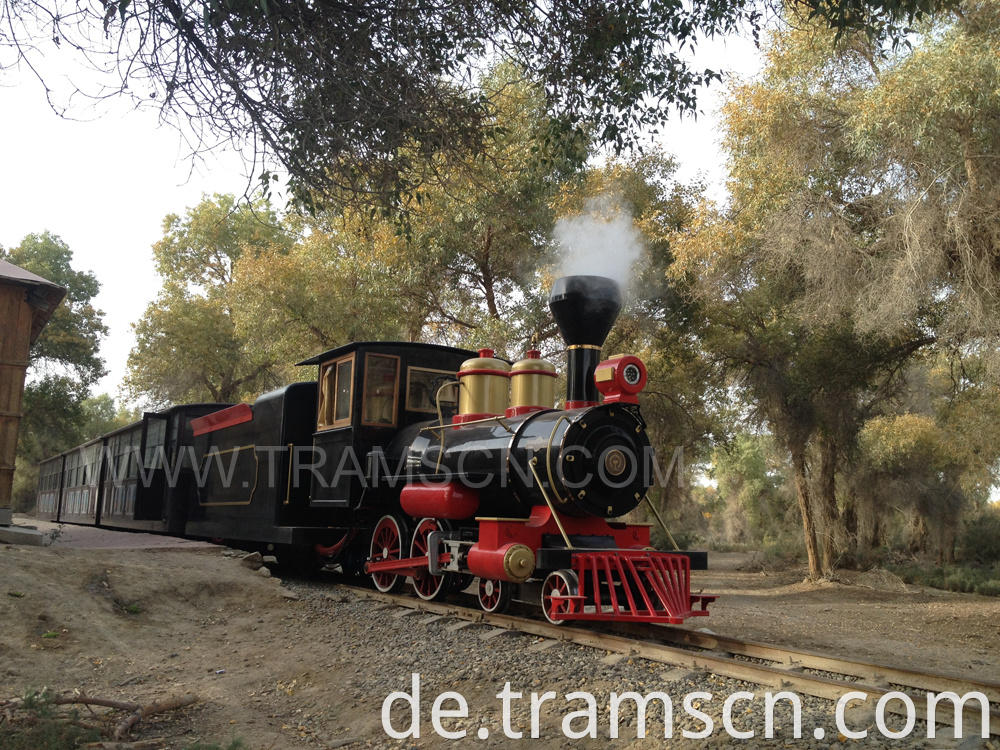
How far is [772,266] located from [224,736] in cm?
991

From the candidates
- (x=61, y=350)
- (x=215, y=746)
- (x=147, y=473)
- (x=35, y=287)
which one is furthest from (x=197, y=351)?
(x=215, y=746)

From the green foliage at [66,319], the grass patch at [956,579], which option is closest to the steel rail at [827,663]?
the grass patch at [956,579]

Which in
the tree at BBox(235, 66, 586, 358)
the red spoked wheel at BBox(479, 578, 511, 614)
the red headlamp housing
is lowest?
the red spoked wheel at BBox(479, 578, 511, 614)

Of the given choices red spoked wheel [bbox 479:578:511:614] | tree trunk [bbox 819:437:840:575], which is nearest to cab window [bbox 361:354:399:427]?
red spoked wheel [bbox 479:578:511:614]

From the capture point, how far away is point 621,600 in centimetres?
686

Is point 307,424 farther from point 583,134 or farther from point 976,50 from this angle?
point 976,50

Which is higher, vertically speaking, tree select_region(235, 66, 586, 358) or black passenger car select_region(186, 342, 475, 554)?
tree select_region(235, 66, 586, 358)

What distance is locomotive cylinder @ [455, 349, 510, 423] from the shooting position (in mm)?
8031

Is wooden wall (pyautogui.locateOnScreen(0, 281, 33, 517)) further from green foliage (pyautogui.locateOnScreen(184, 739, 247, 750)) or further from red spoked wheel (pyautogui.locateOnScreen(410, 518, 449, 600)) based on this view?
green foliage (pyautogui.locateOnScreen(184, 739, 247, 750))

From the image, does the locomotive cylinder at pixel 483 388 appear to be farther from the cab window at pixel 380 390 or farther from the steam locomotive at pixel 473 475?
the cab window at pixel 380 390

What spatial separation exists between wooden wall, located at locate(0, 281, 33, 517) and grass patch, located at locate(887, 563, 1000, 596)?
15565 millimetres

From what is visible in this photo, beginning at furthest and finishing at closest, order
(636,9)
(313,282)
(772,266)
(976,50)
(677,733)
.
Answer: (313,282) < (772,266) < (976,50) < (636,9) < (677,733)

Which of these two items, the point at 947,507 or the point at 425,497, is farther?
the point at 947,507

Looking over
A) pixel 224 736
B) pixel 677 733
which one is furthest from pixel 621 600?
pixel 224 736
